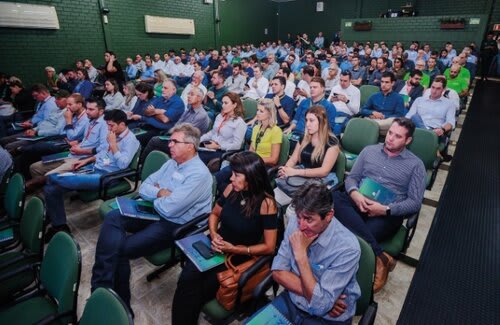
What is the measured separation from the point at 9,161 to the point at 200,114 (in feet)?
7.12

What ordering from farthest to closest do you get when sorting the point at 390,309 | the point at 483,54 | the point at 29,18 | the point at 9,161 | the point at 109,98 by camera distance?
the point at 483,54 → the point at 29,18 → the point at 109,98 → the point at 9,161 → the point at 390,309

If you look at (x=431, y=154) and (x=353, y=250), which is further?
(x=431, y=154)

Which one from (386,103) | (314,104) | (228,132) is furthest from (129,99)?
(386,103)

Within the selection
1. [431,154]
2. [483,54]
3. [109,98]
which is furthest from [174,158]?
[483,54]

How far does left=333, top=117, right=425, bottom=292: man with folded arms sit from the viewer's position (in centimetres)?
210

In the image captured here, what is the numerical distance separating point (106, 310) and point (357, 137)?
121 inches

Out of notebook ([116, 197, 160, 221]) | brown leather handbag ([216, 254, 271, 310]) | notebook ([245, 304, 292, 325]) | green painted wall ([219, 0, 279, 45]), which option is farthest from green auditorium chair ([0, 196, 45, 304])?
green painted wall ([219, 0, 279, 45])

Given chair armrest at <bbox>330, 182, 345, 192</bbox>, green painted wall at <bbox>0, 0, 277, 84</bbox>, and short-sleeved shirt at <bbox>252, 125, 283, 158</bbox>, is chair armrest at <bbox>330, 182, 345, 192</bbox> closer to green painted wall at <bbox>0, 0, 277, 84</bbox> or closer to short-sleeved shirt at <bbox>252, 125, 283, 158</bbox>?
short-sleeved shirt at <bbox>252, 125, 283, 158</bbox>

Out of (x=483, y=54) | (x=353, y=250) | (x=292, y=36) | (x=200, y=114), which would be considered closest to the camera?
(x=353, y=250)

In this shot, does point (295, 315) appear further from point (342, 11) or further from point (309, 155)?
point (342, 11)

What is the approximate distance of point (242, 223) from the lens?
5.94ft

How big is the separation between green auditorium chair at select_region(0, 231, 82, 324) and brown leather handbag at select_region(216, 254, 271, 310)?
74 cm

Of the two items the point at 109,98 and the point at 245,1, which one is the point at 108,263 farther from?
the point at 245,1

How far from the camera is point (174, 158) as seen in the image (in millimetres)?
2311
